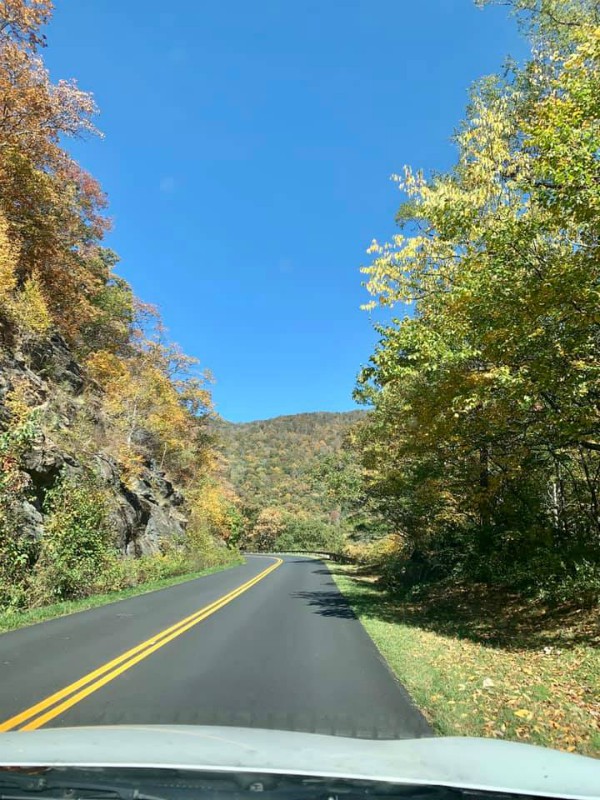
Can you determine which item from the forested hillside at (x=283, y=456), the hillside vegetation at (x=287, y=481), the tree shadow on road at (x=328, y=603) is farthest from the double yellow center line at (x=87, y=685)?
the forested hillside at (x=283, y=456)

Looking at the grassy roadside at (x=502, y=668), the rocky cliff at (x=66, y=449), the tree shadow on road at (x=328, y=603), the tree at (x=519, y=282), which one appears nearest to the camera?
the grassy roadside at (x=502, y=668)

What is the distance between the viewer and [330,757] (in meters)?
3.28

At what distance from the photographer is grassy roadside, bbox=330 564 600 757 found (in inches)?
240

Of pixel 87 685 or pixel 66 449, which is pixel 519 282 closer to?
pixel 87 685

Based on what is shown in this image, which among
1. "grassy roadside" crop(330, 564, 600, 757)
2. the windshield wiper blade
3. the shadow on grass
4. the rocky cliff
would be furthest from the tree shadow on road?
the windshield wiper blade

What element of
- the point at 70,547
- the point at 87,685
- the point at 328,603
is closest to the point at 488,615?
the point at 328,603

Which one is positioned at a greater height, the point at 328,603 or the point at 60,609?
the point at 60,609

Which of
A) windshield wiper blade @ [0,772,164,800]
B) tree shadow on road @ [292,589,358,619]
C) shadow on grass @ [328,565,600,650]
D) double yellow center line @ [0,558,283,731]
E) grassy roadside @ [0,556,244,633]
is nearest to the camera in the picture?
windshield wiper blade @ [0,772,164,800]

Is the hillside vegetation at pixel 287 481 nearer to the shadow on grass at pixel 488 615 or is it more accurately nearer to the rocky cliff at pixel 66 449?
the rocky cliff at pixel 66 449

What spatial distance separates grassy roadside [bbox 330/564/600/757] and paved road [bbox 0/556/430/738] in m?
0.46

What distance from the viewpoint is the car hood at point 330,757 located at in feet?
9.28

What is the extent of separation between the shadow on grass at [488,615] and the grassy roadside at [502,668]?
0.03 meters

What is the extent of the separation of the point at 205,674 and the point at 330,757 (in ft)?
16.6

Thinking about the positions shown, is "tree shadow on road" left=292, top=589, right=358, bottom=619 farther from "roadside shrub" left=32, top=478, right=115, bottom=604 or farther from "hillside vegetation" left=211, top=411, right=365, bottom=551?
"hillside vegetation" left=211, top=411, right=365, bottom=551
